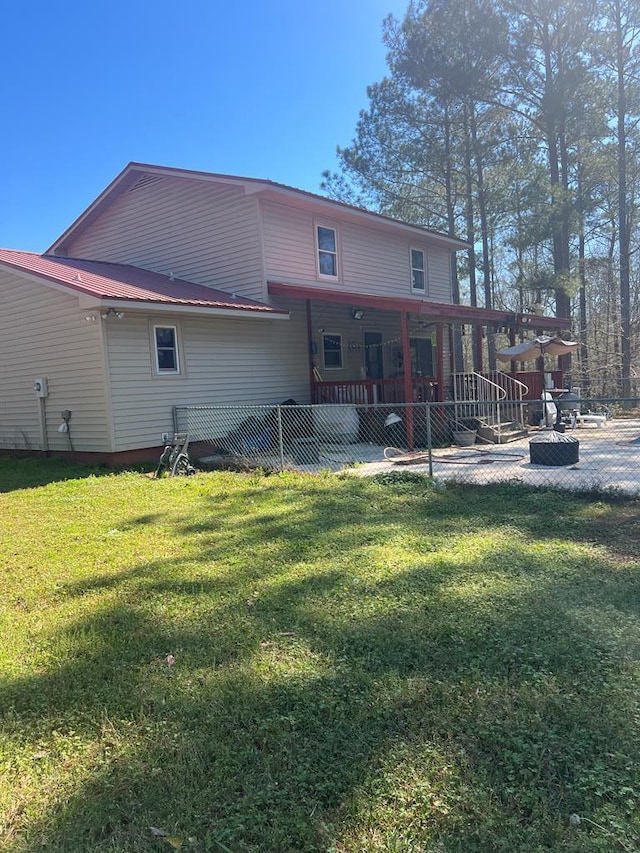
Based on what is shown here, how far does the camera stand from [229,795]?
2.06 m

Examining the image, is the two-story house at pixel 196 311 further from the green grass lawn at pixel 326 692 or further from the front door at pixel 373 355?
the green grass lawn at pixel 326 692

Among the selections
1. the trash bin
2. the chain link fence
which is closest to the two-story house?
the chain link fence

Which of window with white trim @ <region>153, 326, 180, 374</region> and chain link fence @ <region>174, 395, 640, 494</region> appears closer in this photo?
chain link fence @ <region>174, 395, 640, 494</region>

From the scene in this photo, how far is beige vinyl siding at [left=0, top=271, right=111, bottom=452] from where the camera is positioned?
9930 millimetres

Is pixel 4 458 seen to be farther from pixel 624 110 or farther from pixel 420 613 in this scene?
pixel 624 110

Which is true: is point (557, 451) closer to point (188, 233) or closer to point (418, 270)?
point (418, 270)

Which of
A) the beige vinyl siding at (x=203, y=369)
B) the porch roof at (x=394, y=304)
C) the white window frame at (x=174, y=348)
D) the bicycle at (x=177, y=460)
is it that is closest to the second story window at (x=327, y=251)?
the beige vinyl siding at (x=203, y=369)

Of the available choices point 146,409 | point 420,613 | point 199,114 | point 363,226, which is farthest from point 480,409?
point 199,114

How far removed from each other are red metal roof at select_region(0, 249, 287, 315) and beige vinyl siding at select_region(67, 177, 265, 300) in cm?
49

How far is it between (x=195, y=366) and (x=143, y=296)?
1.87 meters

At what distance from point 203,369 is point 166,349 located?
875 mm

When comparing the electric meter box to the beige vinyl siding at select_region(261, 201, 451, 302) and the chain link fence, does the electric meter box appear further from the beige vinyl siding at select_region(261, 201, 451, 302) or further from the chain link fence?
the beige vinyl siding at select_region(261, 201, 451, 302)

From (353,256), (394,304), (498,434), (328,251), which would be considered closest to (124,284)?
(394,304)

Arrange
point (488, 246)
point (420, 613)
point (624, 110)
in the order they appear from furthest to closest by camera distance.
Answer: point (488, 246) → point (624, 110) → point (420, 613)
